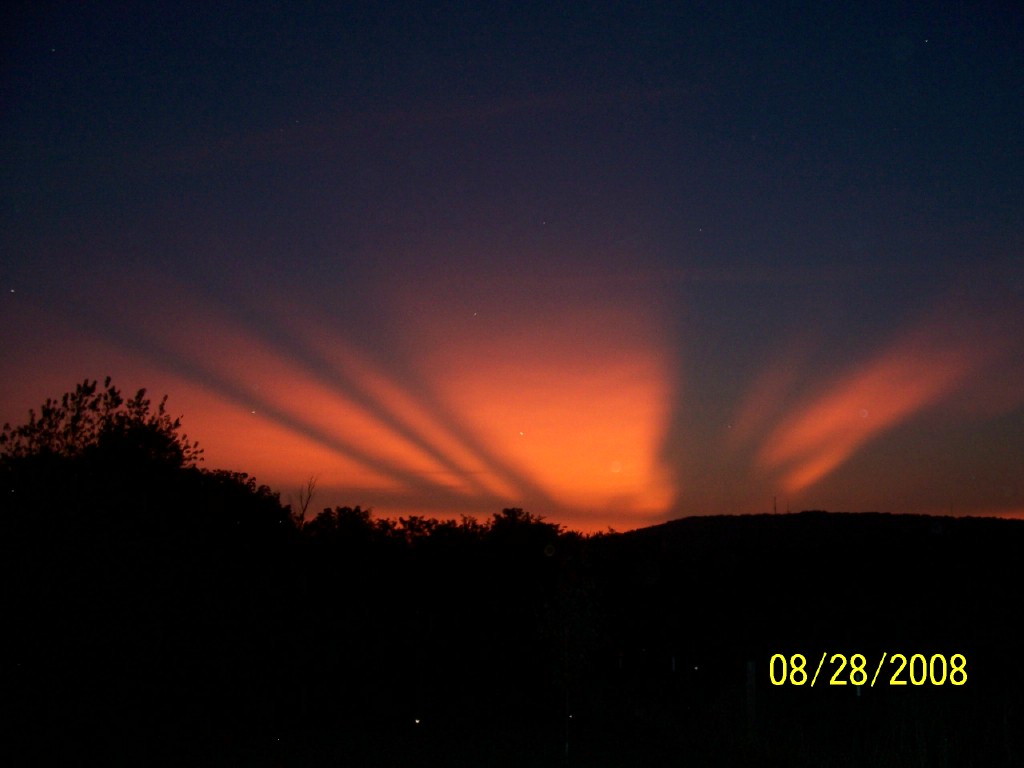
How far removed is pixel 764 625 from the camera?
3916cm

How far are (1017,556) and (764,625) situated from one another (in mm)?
16601

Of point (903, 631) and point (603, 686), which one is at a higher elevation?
point (903, 631)

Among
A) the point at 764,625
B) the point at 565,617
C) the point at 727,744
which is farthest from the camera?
the point at 764,625

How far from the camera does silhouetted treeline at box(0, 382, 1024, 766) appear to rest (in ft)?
55.2

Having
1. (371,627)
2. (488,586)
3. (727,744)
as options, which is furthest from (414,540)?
(727,744)

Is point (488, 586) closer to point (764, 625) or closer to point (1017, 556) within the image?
point (764, 625)

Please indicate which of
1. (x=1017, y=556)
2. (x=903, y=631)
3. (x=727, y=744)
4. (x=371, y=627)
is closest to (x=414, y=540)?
(x=371, y=627)

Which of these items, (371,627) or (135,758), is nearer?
(135,758)

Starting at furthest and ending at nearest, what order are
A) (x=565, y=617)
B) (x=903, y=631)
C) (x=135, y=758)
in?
(x=903, y=631) → (x=565, y=617) → (x=135, y=758)

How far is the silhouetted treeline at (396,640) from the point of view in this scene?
1683 cm

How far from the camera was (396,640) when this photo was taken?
27797 millimetres

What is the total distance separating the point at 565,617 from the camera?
2492 centimetres

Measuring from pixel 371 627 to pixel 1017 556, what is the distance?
34.4 metres

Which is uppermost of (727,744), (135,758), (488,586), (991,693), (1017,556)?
(1017,556)
